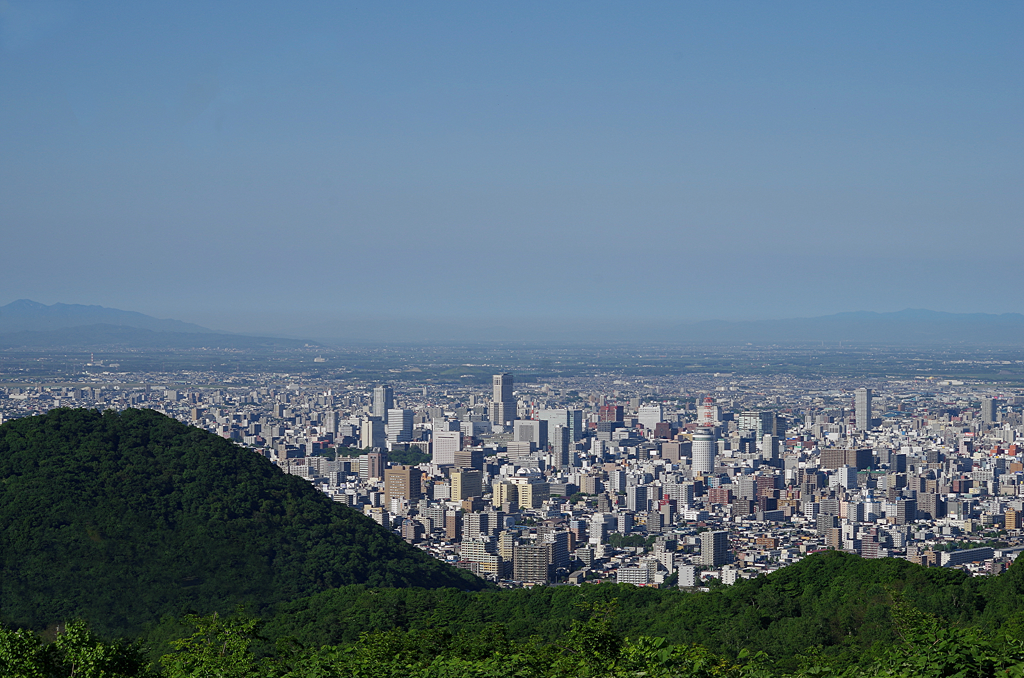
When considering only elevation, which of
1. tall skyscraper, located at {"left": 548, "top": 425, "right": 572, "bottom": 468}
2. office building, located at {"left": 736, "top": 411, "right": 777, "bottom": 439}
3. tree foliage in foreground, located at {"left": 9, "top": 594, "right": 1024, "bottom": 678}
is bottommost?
tall skyscraper, located at {"left": 548, "top": 425, "right": 572, "bottom": 468}

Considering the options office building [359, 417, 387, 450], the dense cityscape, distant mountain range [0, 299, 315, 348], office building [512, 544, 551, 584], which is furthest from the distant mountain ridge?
office building [512, 544, 551, 584]

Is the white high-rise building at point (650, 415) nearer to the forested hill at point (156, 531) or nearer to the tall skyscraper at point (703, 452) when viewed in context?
the tall skyscraper at point (703, 452)

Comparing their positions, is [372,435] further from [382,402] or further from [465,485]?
[465,485]

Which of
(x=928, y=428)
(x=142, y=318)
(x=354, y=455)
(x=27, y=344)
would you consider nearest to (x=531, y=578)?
(x=354, y=455)

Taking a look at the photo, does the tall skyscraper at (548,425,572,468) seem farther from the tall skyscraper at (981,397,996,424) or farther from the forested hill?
the forested hill

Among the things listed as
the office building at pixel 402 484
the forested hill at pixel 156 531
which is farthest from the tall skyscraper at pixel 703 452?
the forested hill at pixel 156 531

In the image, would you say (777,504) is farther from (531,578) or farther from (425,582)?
(425,582)
